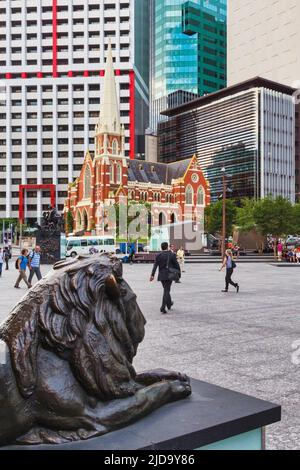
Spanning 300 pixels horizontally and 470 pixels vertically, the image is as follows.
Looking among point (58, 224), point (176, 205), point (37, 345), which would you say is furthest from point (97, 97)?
point (37, 345)

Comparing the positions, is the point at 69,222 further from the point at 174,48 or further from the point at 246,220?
the point at 174,48

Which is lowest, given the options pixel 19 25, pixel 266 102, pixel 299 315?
pixel 299 315

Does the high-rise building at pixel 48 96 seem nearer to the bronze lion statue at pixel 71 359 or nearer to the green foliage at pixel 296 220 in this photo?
the green foliage at pixel 296 220

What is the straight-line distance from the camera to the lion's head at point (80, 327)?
2.13m

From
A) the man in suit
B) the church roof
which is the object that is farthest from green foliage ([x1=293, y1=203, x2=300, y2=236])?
the man in suit

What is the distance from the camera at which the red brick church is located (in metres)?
71.4

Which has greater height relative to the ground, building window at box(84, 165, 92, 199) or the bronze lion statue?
building window at box(84, 165, 92, 199)

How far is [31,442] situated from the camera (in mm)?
2061

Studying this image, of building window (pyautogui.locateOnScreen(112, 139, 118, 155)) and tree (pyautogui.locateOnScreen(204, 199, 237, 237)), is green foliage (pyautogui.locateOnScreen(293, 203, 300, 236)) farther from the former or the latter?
building window (pyautogui.locateOnScreen(112, 139, 118, 155))

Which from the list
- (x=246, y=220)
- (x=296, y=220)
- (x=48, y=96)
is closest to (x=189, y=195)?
(x=246, y=220)

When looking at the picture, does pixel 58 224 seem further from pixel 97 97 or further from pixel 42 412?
pixel 97 97

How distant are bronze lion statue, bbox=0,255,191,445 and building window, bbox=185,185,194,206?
3056 inches

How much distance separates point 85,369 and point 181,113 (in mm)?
107152
